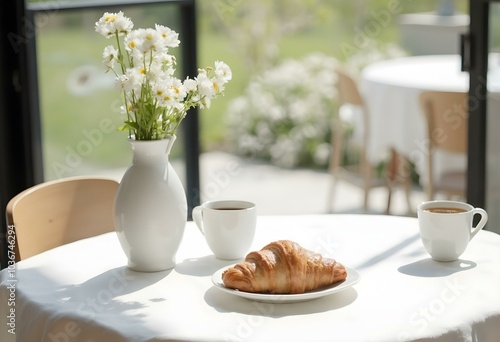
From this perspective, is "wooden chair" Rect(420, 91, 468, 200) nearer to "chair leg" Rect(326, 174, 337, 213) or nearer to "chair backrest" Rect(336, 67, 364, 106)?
"chair backrest" Rect(336, 67, 364, 106)

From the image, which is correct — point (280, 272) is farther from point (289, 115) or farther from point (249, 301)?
point (289, 115)

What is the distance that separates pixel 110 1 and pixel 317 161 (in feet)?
8.41

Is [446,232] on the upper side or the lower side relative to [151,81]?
lower

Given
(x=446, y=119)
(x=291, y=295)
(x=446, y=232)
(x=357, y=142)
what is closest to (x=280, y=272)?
(x=291, y=295)

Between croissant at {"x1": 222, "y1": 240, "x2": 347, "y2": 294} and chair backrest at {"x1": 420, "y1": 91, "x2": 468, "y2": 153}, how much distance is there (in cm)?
240

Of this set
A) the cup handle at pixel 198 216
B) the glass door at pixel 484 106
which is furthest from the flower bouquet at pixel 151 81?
the glass door at pixel 484 106

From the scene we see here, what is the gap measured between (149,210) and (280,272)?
1.05ft

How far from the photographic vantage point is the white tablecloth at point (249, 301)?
1.41 metres

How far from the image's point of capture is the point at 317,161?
6012 mm

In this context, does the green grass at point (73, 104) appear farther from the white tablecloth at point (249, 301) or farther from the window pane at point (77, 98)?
the white tablecloth at point (249, 301)

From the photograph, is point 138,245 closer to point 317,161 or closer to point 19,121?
point 19,121

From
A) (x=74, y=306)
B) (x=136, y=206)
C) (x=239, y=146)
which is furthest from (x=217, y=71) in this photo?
(x=239, y=146)

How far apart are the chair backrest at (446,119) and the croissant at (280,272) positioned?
240cm

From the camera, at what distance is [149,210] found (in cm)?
170
